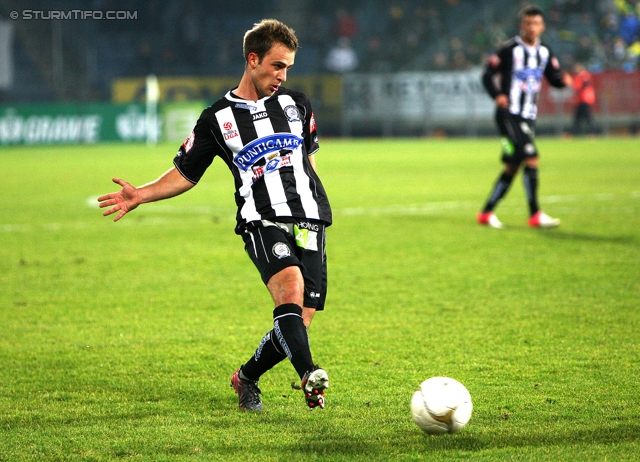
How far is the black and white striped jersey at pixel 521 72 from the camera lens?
11.2 meters

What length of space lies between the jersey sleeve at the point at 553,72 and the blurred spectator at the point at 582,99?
67.9ft

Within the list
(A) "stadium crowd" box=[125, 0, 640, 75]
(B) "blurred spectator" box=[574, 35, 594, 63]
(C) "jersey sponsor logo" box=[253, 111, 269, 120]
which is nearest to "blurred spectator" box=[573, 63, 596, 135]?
(B) "blurred spectator" box=[574, 35, 594, 63]

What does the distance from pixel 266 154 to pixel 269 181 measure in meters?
0.13

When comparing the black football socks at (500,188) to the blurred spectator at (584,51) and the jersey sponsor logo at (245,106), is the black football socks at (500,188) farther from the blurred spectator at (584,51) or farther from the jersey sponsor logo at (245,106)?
the blurred spectator at (584,51)

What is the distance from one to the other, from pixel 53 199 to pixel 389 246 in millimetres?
7232

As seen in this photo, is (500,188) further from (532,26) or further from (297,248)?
(297,248)

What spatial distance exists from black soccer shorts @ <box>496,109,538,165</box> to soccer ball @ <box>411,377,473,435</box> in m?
7.57

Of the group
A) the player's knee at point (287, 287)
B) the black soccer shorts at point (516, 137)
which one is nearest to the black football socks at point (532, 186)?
the black soccer shorts at point (516, 137)

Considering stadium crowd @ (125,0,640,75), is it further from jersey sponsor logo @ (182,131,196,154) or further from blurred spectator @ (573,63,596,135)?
jersey sponsor logo @ (182,131,196,154)

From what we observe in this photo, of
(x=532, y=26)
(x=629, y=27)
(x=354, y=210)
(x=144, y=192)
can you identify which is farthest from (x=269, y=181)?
(x=629, y=27)

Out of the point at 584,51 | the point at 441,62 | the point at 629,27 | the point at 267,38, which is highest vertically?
the point at 629,27

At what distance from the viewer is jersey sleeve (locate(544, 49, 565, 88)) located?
11141mm

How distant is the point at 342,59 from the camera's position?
123 ft

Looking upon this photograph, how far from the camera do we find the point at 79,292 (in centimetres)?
755
